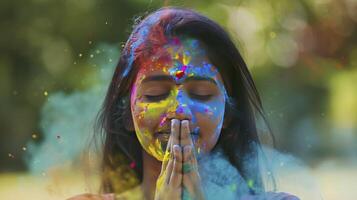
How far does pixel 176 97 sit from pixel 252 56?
1532mm

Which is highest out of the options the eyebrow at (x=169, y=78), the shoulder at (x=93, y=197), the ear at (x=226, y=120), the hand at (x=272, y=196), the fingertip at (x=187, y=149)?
the eyebrow at (x=169, y=78)

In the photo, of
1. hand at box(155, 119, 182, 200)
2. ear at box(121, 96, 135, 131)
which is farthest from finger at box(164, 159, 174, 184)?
ear at box(121, 96, 135, 131)

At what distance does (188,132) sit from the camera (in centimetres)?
104

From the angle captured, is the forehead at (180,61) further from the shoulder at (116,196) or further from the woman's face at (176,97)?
the shoulder at (116,196)

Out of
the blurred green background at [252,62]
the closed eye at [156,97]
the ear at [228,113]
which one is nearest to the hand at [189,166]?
the closed eye at [156,97]

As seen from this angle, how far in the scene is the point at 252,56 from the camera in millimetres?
2629

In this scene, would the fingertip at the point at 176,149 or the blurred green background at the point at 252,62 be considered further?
the blurred green background at the point at 252,62

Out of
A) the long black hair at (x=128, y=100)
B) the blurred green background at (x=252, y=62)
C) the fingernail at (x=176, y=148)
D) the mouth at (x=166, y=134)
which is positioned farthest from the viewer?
the blurred green background at (x=252, y=62)

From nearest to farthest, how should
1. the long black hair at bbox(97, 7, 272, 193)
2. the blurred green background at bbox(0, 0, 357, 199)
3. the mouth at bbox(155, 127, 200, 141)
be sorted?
the mouth at bbox(155, 127, 200, 141)
the long black hair at bbox(97, 7, 272, 193)
the blurred green background at bbox(0, 0, 357, 199)

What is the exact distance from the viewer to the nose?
1.11 metres

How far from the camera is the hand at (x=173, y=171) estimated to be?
3.38ft

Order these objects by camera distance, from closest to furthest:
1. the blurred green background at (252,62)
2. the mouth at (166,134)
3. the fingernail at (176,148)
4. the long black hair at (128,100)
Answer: the fingernail at (176,148)
the mouth at (166,134)
the long black hair at (128,100)
the blurred green background at (252,62)

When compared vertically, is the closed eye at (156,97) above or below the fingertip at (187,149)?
above

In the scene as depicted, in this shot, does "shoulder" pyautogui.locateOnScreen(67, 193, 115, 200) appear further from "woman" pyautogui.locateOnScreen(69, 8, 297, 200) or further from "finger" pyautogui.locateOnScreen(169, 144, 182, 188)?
"finger" pyautogui.locateOnScreen(169, 144, 182, 188)
